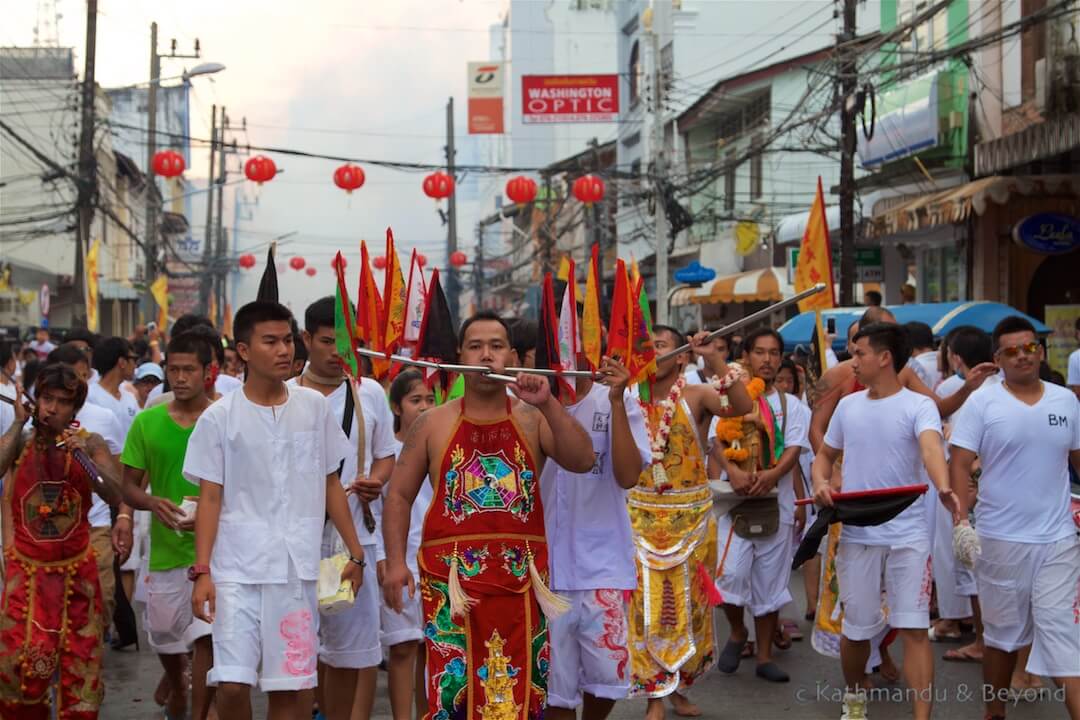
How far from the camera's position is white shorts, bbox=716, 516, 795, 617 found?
8609 millimetres

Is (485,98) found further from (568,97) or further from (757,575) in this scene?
(757,575)

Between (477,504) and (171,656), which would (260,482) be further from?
(171,656)

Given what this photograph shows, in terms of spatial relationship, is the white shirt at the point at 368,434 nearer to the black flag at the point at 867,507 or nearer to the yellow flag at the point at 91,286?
the black flag at the point at 867,507

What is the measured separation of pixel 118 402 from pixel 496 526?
5556 mm

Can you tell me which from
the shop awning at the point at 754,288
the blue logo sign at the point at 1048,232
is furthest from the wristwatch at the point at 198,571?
the shop awning at the point at 754,288

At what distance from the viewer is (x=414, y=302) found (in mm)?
6438

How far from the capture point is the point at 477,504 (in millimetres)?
5117

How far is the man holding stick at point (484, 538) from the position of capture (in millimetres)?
5082

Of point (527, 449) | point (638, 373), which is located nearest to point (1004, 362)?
point (638, 373)

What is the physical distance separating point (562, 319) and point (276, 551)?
1435mm

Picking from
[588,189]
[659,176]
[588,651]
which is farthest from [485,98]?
[588,651]

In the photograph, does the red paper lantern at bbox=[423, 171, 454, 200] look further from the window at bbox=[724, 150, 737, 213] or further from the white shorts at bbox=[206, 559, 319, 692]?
the white shorts at bbox=[206, 559, 319, 692]

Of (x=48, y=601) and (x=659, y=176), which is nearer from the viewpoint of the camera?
(x=48, y=601)

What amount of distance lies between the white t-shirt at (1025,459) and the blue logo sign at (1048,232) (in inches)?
479
